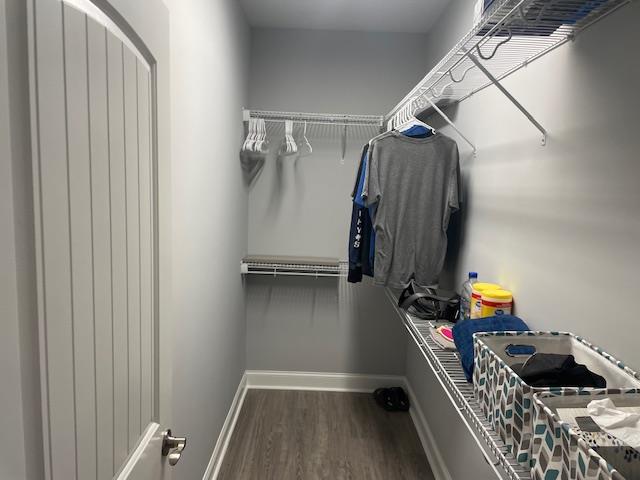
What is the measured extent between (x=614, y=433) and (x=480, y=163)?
1.37 metres

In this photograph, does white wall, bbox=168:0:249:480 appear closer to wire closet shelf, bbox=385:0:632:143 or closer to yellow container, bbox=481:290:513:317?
wire closet shelf, bbox=385:0:632:143

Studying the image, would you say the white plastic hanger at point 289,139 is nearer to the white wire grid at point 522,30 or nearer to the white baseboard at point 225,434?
the white wire grid at point 522,30

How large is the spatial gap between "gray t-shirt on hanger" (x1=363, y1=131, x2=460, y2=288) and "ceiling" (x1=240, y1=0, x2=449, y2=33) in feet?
3.40

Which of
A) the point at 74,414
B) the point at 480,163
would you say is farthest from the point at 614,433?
the point at 480,163

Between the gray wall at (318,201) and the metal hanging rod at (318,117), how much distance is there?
96 mm

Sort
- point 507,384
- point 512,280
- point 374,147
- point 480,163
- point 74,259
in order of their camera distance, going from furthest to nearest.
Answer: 1. point 374,147
2. point 480,163
3. point 512,280
4. point 507,384
5. point 74,259

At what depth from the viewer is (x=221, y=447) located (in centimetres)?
222

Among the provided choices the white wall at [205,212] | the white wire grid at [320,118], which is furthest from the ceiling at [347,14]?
the white wire grid at [320,118]

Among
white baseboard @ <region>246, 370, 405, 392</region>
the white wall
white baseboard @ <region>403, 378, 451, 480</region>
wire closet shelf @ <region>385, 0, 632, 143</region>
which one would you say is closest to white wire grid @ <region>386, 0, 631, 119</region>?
wire closet shelf @ <region>385, 0, 632, 143</region>

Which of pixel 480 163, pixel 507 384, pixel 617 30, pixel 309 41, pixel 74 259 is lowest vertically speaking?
pixel 507 384

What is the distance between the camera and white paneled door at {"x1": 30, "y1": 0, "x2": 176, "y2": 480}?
0.53m

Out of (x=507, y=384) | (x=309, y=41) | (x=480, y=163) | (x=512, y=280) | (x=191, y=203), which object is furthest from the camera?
(x=309, y=41)

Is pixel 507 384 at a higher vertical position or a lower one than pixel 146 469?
higher

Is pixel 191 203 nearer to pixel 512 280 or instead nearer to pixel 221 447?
pixel 512 280
